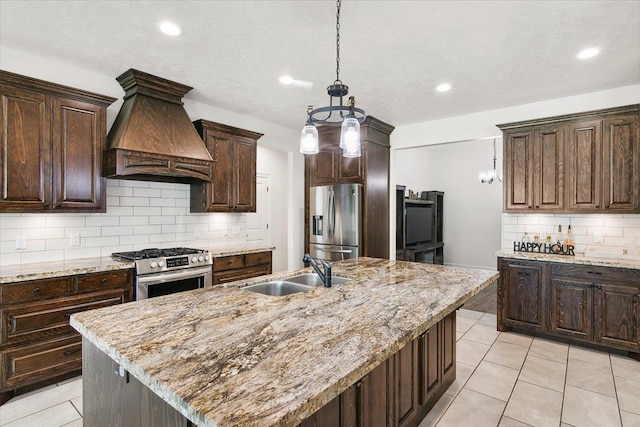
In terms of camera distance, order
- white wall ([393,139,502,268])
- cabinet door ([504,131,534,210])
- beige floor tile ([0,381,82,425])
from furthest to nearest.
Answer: white wall ([393,139,502,268]) < cabinet door ([504,131,534,210]) < beige floor tile ([0,381,82,425])

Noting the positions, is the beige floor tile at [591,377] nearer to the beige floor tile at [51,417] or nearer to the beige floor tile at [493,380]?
the beige floor tile at [493,380]

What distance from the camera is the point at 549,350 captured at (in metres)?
3.29

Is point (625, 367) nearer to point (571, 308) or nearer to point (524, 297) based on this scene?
point (571, 308)

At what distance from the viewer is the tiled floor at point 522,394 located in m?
2.21

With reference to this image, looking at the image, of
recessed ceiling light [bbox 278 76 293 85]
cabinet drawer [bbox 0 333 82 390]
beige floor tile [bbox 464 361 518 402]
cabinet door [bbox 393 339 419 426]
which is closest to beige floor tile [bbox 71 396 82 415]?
cabinet drawer [bbox 0 333 82 390]

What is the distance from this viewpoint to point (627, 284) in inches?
120

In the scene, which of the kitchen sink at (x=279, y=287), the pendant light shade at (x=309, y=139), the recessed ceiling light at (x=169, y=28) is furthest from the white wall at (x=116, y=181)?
the pendant light shade at (x=309, y=139)

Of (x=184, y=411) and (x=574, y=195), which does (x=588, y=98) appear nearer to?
(x=574, y=195)

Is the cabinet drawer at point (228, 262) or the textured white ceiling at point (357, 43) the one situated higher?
the textured white ceiling at point (357, 43)

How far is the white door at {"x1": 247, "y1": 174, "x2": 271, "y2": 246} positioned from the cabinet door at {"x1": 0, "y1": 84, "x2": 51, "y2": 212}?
329 centimetres

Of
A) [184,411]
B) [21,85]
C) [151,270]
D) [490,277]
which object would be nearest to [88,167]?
[21,85]

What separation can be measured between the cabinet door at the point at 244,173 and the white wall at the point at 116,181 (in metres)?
0.38

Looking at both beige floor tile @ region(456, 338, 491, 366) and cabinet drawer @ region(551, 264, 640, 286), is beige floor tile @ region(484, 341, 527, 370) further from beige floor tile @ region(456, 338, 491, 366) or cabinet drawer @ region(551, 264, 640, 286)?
cabinet drawer @ region(551, 264, 640, 286)

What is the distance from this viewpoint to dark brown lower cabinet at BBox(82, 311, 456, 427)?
47.3 inches
